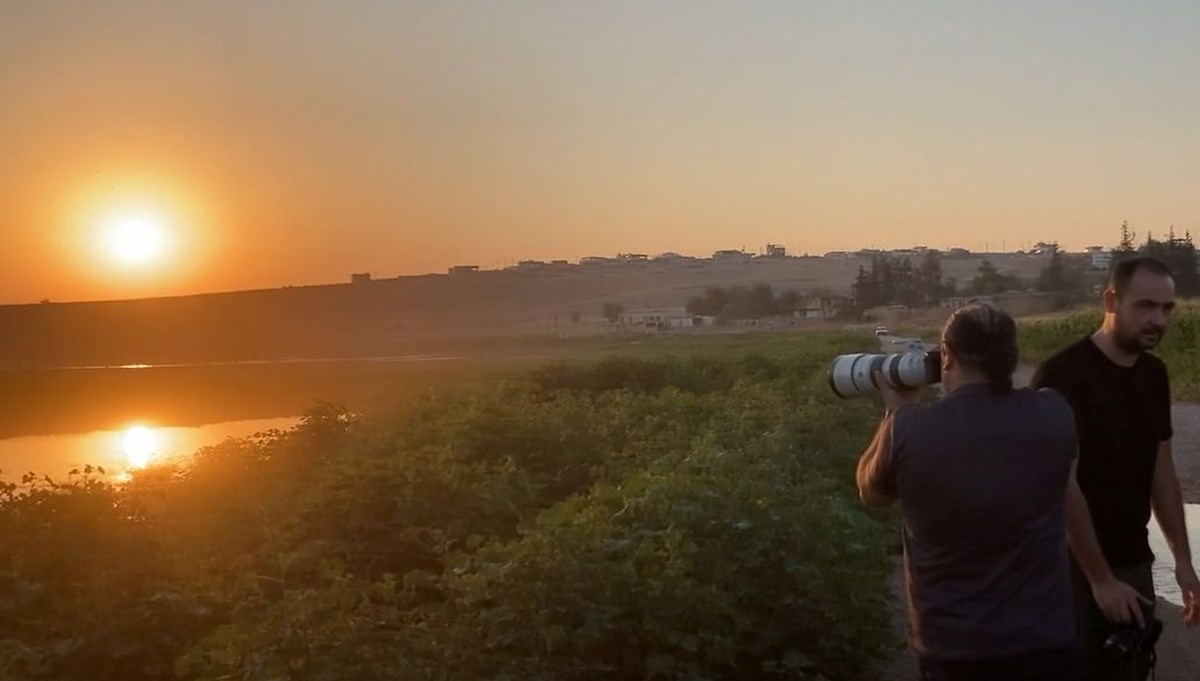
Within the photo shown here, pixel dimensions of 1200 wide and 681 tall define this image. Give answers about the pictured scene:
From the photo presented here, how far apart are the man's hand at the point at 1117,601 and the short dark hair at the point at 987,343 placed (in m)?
0.96

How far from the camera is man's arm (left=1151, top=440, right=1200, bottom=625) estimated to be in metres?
4.23

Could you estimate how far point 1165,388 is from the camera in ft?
13.9

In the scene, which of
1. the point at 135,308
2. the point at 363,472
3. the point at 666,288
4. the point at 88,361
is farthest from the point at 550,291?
the point at 363,472

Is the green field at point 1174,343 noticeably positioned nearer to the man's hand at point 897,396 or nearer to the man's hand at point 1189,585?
the man's hand at point 1189,585

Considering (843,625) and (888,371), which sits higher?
(888,371)

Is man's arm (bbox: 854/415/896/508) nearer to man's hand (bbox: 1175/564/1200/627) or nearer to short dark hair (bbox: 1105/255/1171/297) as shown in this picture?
short dark hair (bbox: 1105/255/1171/297)

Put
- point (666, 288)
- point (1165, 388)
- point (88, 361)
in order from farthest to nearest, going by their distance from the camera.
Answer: point (666, 288), point (88, 361), point (1165, 388)

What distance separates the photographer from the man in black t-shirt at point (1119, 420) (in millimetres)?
4066

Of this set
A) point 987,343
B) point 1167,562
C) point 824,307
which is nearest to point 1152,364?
point 987,343

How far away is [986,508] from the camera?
3.23m

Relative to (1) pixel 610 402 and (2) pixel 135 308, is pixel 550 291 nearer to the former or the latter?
(2) pixel 135 308

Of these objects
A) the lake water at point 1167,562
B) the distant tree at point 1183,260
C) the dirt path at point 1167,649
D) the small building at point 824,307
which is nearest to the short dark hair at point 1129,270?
the dirt path at point 1167,649

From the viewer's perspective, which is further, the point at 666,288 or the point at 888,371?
the point at 666,288

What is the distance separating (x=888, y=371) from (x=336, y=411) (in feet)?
49.8
